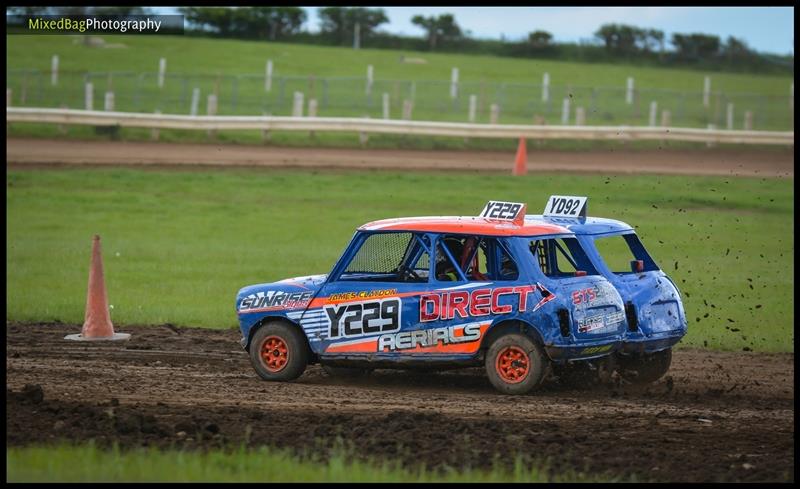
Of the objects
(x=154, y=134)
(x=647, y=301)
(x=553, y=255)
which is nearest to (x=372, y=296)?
(x=553, y=255)

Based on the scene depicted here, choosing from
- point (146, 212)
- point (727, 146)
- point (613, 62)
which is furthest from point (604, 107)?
point (146, 212)

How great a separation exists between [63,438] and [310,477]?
2268 mm

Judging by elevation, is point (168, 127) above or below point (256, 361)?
above

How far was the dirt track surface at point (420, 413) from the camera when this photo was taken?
29.7 ft

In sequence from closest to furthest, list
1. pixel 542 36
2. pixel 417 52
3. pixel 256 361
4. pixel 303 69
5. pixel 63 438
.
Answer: pixel 63 438 < pixel 256 361 < pixel 303 69 < pixel 542 36 < pixel 417 52

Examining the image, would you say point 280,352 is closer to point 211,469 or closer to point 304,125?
point 211,469

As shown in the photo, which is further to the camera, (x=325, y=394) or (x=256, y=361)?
(x=256, y=361)

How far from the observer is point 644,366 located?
12.8 metres

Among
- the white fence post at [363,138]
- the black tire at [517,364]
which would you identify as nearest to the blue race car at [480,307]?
the black tire at [517,364]

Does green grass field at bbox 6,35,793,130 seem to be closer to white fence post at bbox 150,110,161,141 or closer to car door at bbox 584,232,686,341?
white fence post at bbox 150,110,161,141

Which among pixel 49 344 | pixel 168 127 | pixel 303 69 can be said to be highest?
pixel 303 69

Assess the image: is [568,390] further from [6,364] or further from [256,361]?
[6,364]

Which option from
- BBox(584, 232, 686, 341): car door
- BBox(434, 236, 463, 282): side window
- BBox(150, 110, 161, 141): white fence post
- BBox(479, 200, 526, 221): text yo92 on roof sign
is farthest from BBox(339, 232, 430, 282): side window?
BBox(150, 110, 161, 141): white fence post

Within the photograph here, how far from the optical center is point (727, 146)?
136 ft
